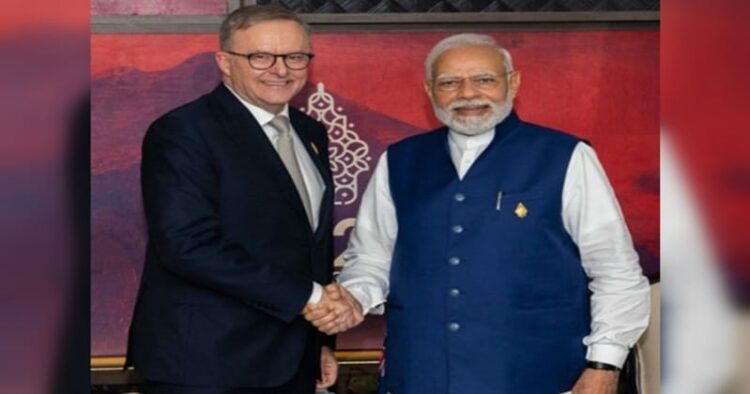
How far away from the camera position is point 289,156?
226 cm

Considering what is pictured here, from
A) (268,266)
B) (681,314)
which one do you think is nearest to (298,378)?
(268,266)

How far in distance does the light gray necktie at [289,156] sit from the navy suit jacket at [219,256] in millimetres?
66

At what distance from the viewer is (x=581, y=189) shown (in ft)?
6.82

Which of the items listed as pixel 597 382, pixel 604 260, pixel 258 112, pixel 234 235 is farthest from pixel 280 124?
pixel 597 382

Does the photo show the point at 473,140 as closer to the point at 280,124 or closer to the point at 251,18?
the point at 280,124

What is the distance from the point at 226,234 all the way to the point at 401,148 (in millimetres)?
486

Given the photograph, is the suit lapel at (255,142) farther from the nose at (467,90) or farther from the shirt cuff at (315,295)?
the nose at (467,90)

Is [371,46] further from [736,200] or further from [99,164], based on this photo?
[736,200]

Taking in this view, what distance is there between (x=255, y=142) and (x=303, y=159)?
0.22 m

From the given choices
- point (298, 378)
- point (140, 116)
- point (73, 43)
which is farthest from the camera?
point (140, 116)

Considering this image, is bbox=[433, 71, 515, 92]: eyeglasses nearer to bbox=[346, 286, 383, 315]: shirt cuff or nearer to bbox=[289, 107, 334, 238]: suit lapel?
bbox=[289, 107, 334, 238]: suit lapel

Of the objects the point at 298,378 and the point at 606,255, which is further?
the point at 298,378

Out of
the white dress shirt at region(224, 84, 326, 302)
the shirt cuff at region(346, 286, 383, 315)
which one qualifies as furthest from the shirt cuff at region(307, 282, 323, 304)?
the shirt cuff at region(346, 286, 383, 315)

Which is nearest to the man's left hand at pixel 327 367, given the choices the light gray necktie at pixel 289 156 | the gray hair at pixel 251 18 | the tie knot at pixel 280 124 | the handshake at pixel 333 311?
the handshake at pixel 333 311
